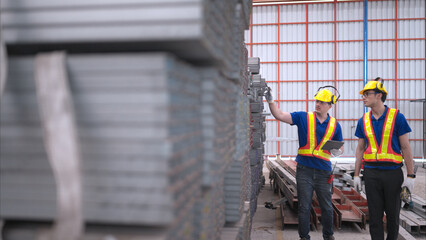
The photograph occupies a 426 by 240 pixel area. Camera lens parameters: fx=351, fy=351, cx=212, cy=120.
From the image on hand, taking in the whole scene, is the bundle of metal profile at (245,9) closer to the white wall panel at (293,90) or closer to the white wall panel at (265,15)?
the white wall panel at (293,90)

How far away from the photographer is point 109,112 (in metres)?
1.11

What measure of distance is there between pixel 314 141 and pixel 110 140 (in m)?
3.68

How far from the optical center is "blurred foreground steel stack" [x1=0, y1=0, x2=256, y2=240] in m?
1.09

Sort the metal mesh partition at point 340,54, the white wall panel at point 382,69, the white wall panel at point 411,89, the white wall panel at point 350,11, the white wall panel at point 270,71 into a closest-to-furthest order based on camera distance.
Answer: the white wall panel at point 411,89
the metal mesh partition at point 340,54
the white wall panel at point 382,69
the white wall panel at point 350,11
the white wall panel at point 270,71

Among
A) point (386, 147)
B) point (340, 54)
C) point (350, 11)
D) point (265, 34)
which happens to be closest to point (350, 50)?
point (340, 54)

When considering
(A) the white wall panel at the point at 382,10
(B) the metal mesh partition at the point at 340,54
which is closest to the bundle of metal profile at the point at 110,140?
(B) the metal mesh partition at the point at 340,54

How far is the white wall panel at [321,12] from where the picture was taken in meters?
16.2

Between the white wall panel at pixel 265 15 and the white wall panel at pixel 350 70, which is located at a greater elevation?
the white wall panel at pixel 265 15

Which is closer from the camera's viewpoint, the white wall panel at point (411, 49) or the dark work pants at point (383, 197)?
the dark work pants at point (383, 197)

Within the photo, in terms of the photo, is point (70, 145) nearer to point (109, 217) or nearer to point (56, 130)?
point (56, 130)

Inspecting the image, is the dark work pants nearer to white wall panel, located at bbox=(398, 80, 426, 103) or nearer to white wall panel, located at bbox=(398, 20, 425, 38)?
white wall panel, located at bbox=(398, 80, 426, 103)

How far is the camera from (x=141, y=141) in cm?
110

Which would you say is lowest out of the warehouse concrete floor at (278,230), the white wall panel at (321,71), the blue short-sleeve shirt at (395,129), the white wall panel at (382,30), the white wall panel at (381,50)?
the warehouse concrete floor at (278,230)

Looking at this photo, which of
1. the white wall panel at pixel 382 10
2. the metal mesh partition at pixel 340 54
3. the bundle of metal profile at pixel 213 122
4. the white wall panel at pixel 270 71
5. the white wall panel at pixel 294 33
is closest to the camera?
the bundle of metal profile at pixel 213 122
